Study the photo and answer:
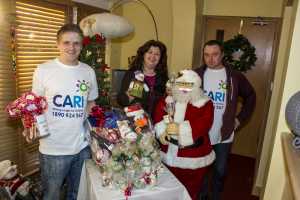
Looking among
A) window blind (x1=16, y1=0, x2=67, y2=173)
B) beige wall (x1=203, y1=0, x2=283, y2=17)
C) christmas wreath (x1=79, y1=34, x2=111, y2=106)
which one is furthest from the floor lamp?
beige wall (x1=203, y1=0, x2=283, y2=17)

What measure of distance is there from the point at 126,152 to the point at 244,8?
108 inches

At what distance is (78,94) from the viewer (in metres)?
1.51

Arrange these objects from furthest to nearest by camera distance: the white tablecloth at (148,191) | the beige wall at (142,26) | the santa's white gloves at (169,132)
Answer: the beige wall at (142,26), the santa's white gloves at (169,132), the white tablecloth at (148,191)

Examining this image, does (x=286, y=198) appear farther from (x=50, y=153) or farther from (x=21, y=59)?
(x=21, y=59)

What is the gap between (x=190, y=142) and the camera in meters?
1.61

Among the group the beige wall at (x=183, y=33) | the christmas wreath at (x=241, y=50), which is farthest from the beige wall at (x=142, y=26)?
the christmas wreath at (x=241, y=50)

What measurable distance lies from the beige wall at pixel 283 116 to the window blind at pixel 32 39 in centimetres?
220

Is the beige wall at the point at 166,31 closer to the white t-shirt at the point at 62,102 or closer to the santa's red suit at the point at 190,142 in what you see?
the santa's red suit at the point at 190,142

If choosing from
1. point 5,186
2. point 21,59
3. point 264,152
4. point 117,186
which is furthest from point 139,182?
point 21,59

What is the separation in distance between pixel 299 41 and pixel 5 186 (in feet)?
7.34

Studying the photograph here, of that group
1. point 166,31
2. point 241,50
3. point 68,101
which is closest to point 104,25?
point 68,101

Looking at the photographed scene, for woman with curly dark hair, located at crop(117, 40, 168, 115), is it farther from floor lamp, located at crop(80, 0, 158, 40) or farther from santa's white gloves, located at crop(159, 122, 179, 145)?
floor lamp, located at crop(80, 0, 158, 40)

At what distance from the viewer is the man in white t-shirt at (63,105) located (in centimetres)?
147

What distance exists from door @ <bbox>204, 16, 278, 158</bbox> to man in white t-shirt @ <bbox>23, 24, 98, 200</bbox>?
2.37 meters
